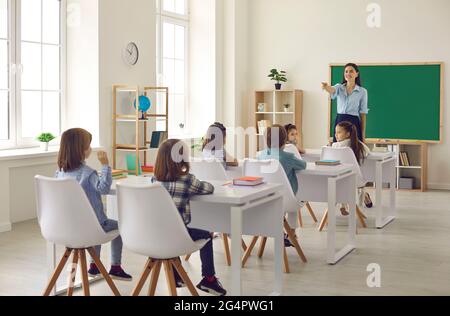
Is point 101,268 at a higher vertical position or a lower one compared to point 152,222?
lower

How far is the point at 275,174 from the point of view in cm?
463

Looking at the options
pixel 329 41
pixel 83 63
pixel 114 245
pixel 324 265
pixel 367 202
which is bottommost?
pixel 324 265

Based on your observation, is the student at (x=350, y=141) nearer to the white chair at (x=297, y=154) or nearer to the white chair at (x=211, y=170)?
the white chair at (x=297, y=154)

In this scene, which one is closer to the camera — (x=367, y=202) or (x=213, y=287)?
(x=213, y=287)

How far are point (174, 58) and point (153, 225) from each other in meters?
Result: 6.42

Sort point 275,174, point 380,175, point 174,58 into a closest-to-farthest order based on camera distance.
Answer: point 275,174, point 380,175, point 174,58

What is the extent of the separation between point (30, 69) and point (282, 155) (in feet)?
11.2

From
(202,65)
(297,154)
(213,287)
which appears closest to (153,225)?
(213,287)

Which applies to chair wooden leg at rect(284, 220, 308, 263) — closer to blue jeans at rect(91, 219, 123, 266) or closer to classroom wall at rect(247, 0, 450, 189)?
blue jeans at rect(91, 219, 123, 266)

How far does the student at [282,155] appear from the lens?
15.6ft

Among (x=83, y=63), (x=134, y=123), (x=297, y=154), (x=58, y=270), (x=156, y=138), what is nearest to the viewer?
(x=58, y=270)

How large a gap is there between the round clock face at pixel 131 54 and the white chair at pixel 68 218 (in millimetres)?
4288

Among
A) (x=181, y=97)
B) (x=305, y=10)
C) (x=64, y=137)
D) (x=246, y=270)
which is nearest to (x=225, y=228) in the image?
(x=246, y=270)

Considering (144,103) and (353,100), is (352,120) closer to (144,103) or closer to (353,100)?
(353,100)
